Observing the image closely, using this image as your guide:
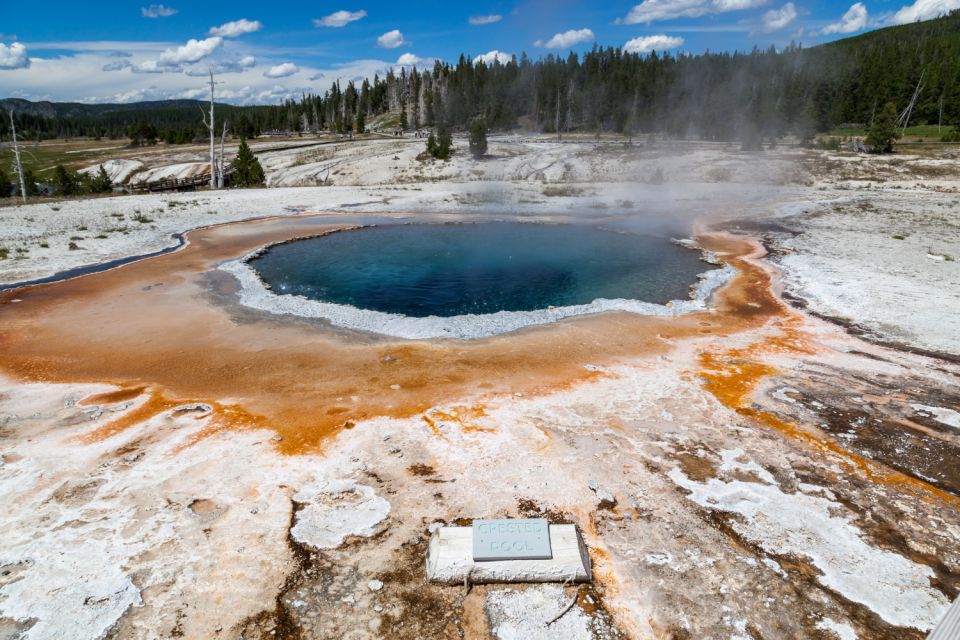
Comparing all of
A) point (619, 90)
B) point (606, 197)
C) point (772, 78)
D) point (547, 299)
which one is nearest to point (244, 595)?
point (547, 299)

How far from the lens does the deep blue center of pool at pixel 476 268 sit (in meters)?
12.1

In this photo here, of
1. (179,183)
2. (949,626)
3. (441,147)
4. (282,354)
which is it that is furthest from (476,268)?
(179,183)

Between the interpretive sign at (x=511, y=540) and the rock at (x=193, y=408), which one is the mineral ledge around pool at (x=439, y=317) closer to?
the rock at (x=193, y=408)

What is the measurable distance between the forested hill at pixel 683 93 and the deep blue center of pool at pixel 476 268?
3707 cm

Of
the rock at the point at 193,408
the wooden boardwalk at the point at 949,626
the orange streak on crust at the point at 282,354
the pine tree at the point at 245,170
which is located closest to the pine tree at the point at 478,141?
the pine tree at the point at 245,170

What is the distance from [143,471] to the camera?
17.3 feet

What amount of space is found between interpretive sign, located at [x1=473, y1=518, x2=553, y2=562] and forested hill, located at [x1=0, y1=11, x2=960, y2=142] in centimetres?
5032

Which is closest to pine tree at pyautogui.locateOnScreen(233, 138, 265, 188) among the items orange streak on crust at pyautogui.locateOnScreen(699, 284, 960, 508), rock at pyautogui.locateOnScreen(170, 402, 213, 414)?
rock at pyautogui.locateOnScreen(170, 402, 213, 414)

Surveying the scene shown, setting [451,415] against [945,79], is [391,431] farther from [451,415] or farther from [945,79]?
[945,79]

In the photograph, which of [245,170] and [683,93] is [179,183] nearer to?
[245,170]

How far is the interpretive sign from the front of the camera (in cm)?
396

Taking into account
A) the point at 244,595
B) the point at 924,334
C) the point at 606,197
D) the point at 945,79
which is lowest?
the point at 244,595

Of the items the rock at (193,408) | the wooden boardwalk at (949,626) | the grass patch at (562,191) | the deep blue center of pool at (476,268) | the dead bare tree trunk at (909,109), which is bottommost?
the rock at (193,408)

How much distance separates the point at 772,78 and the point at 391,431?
199ft
